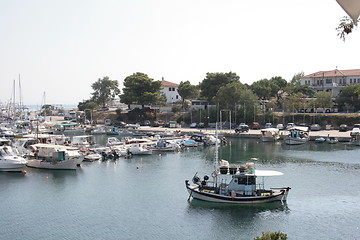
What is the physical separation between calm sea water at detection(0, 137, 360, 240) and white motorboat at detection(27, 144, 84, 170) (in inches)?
44.7

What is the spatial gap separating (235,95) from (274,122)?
33.5ft

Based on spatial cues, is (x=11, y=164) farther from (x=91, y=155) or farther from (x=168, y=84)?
(x=168, y=84)

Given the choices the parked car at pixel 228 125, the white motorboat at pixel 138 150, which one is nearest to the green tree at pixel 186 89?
the parked car at pixel 228 125

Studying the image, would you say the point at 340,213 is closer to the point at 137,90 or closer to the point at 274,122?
the point at 274,122

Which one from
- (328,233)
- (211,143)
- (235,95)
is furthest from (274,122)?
(328,233)

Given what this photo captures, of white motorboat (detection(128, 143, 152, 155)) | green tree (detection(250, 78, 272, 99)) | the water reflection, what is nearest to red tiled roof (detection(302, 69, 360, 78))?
green tree (detection(250, 78, 272, 99))

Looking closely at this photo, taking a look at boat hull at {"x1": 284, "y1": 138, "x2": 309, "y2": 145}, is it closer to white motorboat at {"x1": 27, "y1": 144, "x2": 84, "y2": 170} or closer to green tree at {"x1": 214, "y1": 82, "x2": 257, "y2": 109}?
green tree at {"x1": 214, "y1": 82, "x2": 257, "y2": 109}

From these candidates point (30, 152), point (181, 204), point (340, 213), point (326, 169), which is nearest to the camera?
point (340, 213)

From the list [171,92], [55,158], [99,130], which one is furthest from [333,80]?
[55,158]

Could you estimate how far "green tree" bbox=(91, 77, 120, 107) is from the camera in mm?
127125

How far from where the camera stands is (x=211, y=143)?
65688 millimetres

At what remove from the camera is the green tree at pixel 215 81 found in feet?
318

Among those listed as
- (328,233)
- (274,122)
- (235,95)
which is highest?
(235,95)

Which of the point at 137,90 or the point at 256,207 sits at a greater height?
the point at 137,90
